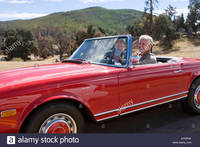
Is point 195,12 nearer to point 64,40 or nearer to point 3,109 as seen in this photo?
point 64,40

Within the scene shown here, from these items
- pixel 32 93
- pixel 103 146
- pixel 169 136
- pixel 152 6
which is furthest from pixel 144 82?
pixel 152 6

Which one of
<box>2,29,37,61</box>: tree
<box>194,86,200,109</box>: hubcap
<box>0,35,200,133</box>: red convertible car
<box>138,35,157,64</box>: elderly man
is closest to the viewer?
<box>0,35,200,133</box>: red convertible car

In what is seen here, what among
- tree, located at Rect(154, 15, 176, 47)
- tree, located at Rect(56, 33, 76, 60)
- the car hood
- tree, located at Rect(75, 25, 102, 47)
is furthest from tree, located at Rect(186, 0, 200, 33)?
the car hood

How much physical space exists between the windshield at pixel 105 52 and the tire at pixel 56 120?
1064 mm

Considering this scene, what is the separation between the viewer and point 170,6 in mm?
44594

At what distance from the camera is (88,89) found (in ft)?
8.11

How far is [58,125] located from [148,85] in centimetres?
153

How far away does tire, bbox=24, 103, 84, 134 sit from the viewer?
217 centimetres

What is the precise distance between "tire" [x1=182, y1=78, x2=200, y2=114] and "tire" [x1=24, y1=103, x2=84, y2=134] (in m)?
2.32

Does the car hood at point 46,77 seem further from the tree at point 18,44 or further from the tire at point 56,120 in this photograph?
the tree at point 18,44

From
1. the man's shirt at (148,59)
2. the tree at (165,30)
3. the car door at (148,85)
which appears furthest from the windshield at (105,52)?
the tree at (165,30)

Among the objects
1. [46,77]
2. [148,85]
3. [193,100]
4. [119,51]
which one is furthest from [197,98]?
[46,77]

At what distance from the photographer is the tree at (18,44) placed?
33.9m

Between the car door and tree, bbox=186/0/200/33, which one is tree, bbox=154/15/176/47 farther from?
the car door
